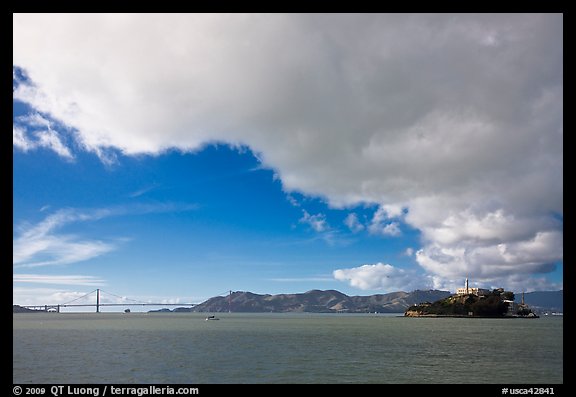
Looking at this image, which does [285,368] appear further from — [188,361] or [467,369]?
[467,369]
